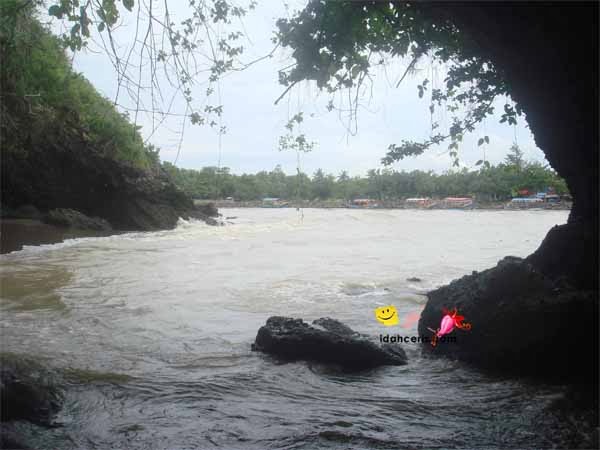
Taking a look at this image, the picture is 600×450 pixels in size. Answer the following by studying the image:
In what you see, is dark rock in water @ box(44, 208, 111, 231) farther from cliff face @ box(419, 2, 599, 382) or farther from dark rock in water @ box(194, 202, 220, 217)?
cliff face @ box(419, 2, 599, 382)

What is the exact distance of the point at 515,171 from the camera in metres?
4.43

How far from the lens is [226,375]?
355 centimetres

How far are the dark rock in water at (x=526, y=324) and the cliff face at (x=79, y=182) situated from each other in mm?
12876

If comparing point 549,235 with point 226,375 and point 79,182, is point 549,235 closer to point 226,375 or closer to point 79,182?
point 226,375

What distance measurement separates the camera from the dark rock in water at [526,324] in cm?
322

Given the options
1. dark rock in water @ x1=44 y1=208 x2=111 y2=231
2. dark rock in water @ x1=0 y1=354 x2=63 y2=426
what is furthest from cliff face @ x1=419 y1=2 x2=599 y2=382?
dark rock in water @ x1=44 y1=208 x2=111 y2=231

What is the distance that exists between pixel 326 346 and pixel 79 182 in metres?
16.5

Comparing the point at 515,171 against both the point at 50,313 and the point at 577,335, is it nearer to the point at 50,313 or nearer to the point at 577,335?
the point at 577,335

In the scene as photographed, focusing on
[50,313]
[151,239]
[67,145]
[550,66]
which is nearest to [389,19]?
[550,66]

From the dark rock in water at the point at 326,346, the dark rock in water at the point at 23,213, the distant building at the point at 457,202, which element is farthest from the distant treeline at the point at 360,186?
the dark rock in water at the point at 326,346

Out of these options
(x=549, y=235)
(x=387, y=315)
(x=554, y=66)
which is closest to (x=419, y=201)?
(x=387, y=315)

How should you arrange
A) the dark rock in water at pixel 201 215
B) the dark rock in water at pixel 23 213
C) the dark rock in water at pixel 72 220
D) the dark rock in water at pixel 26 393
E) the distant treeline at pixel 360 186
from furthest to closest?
1. the distant treeline at pixel 360 186
2. the dark rock in water at pixel 201 215
3. the dark rock in water at pixel 23 213
4. the dark rock in water at pixel 72 220
5. the dark rock in water at pixel 26 393

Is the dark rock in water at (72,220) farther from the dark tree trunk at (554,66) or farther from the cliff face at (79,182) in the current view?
the dark tree trunk at (554,66)

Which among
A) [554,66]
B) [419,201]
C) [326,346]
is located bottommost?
[326,346]
